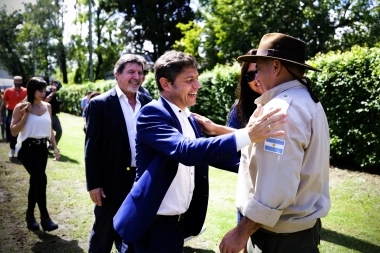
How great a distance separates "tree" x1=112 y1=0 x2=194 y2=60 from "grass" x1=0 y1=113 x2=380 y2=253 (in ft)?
104

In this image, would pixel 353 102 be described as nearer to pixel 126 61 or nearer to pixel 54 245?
pixel 126 61

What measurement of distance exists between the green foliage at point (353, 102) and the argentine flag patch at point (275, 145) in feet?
21.0

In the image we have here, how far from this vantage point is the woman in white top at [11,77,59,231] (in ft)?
15.9

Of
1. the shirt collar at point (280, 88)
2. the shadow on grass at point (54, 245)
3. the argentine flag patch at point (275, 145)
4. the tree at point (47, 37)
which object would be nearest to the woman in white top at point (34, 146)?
the shadow on grass at point (54, 245)

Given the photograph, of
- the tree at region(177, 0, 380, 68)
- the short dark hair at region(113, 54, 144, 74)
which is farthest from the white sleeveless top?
the tree at region(177, 0, 380, 68)

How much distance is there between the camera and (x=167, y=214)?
2.34 m

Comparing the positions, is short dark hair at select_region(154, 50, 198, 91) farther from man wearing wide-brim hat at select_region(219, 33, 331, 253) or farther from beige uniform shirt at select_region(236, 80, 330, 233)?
beige uniform shirt at select_region(236, 80, 330, 233)

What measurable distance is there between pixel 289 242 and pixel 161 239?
0.80 metres

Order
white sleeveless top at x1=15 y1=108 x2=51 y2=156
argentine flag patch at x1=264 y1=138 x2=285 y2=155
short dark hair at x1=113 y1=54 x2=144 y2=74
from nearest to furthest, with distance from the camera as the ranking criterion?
argentine flag patch at x1=264 y1=138 x2=285 y2=155 < short dark hair at x1=113 y1=54 x2=144 y2=74 < white sleeveless top at x1=15 y1=108 x2=51 y2=156

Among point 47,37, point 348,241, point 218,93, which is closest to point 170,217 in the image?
point 348,241

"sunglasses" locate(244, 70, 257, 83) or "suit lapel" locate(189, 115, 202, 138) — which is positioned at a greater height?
"sunglasses" locate(244, 70, 257, 83)

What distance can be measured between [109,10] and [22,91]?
104ft

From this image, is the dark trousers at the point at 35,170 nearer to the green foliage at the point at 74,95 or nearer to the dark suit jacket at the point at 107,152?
the dark suit jacket at the point at 107,152

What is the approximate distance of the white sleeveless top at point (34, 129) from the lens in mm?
4914
